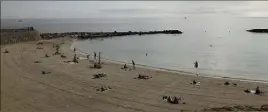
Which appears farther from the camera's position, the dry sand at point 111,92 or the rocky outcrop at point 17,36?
the rocky outcrop at point 17,36

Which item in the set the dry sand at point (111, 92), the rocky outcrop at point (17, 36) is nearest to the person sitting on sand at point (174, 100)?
the dry sand at point (111, 92)

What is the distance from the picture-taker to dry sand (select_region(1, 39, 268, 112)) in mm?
23359

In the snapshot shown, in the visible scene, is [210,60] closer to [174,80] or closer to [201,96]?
[174,80]

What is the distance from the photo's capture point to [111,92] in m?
27.7

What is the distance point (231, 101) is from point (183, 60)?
27890 millimetres

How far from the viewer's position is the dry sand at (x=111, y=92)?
23.4 m

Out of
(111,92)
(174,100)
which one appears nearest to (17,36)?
(111,92)

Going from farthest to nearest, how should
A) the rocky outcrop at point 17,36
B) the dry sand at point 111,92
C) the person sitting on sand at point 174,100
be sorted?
the rocky outcrop at point 17,36, the person sitting on sand at point 174,100, the dry sand at point 111,92

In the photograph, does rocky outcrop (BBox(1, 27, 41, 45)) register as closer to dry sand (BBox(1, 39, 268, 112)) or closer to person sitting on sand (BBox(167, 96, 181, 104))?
dry sand (BBox(1, 39, 268, 112))

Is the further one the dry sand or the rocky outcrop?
the rocky outcrop

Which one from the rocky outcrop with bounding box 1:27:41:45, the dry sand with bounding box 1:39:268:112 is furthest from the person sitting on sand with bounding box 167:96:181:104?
the rocky outcrop with bounding box 1:27:41:45

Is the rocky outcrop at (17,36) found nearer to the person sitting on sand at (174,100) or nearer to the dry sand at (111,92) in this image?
the dry sand at (111,92)

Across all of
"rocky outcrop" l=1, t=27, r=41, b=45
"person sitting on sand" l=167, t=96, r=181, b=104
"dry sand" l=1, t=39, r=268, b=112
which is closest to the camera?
"dry sand" l=1, t=39, r=268, b=112

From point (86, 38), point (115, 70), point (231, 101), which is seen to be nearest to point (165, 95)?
point (231, 101)
